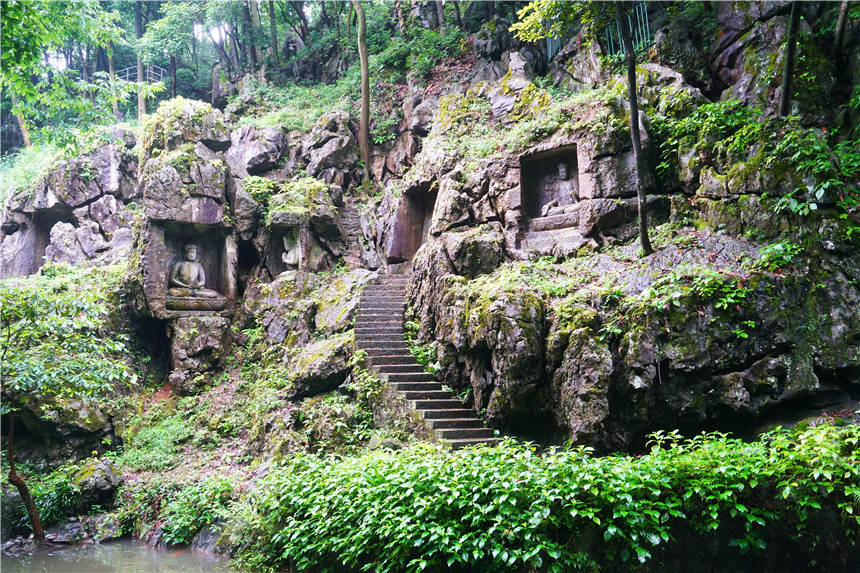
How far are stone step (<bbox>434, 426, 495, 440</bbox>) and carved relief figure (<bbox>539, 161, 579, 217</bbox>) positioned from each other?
18.3 feet

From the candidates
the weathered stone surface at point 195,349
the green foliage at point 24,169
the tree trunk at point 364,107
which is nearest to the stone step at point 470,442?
the weathered stone surface at point 195,349

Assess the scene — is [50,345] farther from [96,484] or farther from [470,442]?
[470,442]

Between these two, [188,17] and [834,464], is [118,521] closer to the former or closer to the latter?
[834,464]

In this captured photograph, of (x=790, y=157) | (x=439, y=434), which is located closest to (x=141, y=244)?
(x=439, y=434)

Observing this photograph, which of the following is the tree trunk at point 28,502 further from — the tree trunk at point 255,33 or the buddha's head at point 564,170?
the tree trunk at point 255,33

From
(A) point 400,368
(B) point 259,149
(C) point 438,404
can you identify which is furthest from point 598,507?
(B) point 259,149

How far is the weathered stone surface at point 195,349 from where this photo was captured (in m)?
14.1

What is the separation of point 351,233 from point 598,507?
1360 centimetres

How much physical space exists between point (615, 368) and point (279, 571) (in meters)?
5.41

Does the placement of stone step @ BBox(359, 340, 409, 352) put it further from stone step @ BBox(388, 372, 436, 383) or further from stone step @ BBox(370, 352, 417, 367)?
stone step @ BBox(388, 372, 436, 383)

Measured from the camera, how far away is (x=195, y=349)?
1439 cm

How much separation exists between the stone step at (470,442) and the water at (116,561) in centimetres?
362

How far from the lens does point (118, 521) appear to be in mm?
9344

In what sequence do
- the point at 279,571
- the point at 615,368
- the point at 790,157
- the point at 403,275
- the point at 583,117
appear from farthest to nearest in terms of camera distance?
the point at 403,275 < the point at 583,117 < the point at 790,157 < the point at 615,368 < the point at 279,571
